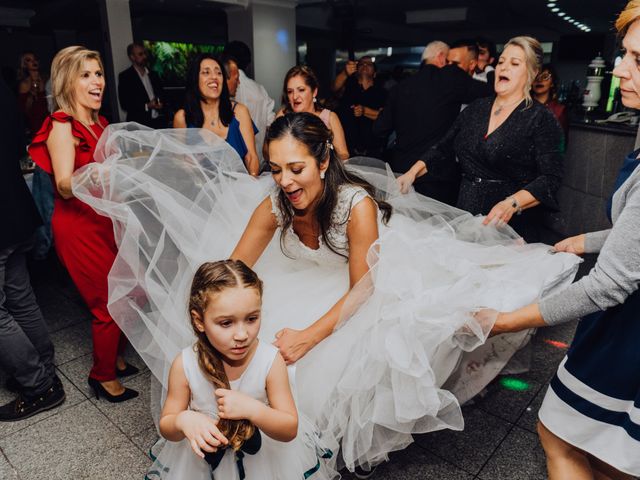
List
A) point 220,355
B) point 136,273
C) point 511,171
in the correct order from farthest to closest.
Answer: point 511,171 → point 136,273 → point 220,355

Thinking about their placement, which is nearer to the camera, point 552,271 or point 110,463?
point 552,271

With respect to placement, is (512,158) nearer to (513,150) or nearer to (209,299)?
(513,150)

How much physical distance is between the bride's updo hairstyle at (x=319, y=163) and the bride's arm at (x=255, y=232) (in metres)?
0.05

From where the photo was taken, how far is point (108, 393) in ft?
7.27

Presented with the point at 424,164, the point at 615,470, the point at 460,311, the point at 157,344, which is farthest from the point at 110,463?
the point at 424,164

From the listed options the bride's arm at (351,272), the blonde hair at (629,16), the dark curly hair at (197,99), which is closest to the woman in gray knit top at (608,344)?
the blonde hair at (629,16)

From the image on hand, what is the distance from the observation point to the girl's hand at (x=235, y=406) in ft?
3.72

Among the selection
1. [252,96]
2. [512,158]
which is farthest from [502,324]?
[252,96]

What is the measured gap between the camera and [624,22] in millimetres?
1158

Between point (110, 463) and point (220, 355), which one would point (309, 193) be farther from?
point (110, 463)

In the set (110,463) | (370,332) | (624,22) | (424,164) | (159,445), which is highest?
(624,22)

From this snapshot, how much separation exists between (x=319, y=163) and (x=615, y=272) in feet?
3.03

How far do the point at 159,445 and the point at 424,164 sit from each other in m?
1.75

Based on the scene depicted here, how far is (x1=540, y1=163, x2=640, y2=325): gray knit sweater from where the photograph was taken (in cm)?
107
